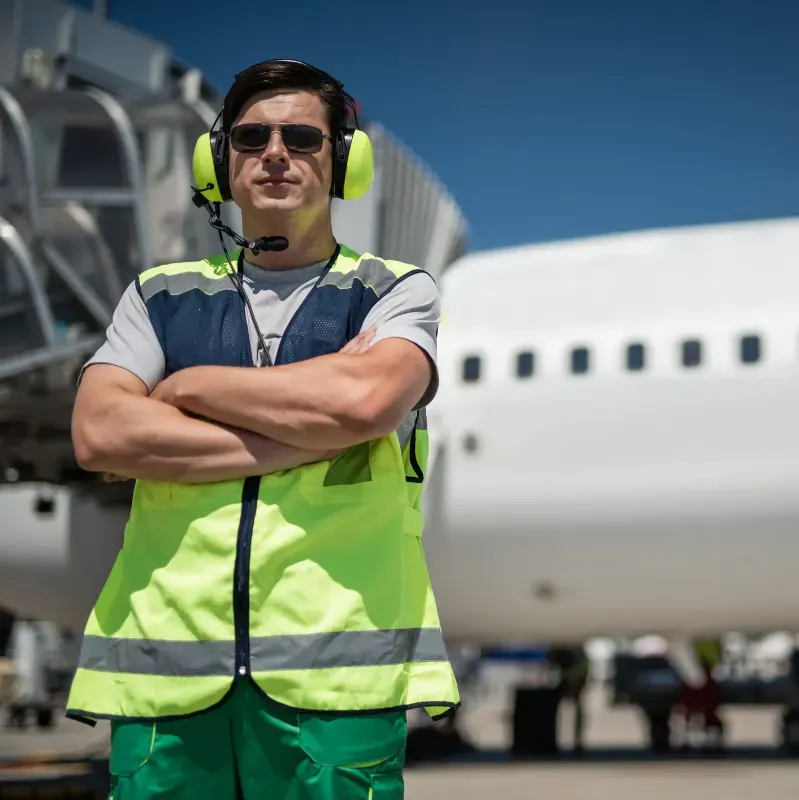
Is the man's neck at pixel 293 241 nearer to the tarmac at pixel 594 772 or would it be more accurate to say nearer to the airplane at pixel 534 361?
the tarmac at pixel 594 772

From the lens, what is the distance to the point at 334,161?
240cm

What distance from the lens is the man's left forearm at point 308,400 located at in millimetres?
2068

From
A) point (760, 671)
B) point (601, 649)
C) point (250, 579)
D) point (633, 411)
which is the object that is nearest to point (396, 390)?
point (250, 579)

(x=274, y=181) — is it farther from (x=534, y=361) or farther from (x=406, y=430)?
(x=534, y=361)

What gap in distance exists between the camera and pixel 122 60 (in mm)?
11750

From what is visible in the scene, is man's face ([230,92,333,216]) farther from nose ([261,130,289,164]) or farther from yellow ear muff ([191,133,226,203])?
yellow ear muff ([191,133,226,203])

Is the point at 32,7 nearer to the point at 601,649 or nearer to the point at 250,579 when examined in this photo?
the point at 250,579

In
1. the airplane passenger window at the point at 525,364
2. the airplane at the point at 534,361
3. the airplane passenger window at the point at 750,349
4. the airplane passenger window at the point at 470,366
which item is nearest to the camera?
the airplane at the point at 534,361

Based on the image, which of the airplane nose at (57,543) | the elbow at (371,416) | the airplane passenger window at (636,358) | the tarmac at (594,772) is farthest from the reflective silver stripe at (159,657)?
the airplane nose at (57,543)

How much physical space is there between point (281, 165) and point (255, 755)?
1.05 metres

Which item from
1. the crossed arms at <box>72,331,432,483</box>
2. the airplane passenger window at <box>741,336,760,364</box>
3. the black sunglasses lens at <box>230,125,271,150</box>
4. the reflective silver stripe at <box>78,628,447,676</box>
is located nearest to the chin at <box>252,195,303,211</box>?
the black sunglasses lens at <box>230,125,271,150</box>

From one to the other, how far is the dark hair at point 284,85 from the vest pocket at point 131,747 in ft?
3.76

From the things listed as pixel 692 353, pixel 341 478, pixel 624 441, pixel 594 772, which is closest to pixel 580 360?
pixel 624 441

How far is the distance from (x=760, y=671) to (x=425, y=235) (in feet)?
127
